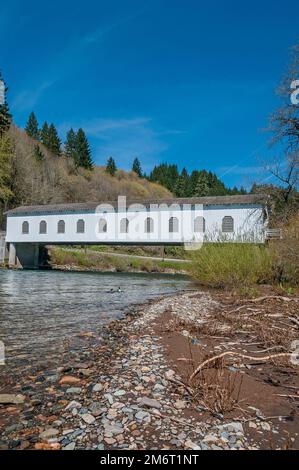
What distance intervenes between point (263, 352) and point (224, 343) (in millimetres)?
532

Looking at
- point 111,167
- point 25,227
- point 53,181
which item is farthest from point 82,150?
point 25,227

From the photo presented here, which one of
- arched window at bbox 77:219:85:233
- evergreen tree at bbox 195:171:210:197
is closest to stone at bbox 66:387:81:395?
arched window at bbox 77:219:85:233

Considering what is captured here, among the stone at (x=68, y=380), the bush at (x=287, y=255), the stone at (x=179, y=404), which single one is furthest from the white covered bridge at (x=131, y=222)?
the stone at (x=179, y=404)

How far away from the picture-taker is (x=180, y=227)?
26297 millimetres

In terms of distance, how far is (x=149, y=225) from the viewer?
1076 inches

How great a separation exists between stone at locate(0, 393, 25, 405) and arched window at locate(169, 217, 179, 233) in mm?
23559

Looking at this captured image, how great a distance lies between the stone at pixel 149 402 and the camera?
271 centimetres

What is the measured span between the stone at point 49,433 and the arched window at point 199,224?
Answer: 23535 mm

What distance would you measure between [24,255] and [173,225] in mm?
15891

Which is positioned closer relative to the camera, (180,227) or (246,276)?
(246,276)

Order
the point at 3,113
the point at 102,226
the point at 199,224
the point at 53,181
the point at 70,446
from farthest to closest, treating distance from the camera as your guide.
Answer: the point at 53,181 < the point at 3,113 < the point at 102,226 < the point at 199,224 < the point at 70,446

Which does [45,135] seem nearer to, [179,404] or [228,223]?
[228,223]
